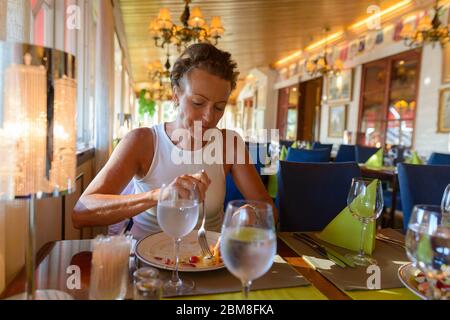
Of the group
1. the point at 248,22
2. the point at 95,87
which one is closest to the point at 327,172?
the point at 95,87

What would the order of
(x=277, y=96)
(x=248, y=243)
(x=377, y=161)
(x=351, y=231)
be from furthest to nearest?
(x=277, y=96) → (x=377, y=161) → (x=351, y=231) → (x=248, y=243)

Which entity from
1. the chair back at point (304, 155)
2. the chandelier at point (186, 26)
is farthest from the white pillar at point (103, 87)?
the chair back at point (304, 155)

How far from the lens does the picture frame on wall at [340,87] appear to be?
7012mm

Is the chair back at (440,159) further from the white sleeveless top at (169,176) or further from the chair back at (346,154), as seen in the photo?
the white sleeveless top at (169,176)

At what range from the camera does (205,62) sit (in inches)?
46.5

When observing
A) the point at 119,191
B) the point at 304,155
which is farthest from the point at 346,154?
the point at 119,191

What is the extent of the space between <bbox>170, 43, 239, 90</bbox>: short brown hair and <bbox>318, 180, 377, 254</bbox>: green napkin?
60 cm

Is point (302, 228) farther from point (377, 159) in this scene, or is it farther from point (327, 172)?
point (377, 159)

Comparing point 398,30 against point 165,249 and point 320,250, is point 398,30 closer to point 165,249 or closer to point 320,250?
point 320,250

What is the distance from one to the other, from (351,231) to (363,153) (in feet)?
12.5

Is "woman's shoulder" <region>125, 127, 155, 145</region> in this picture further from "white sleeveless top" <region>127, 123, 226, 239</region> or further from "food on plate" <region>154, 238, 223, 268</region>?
"food on plate" <region>154, 238, 223, 268</region>

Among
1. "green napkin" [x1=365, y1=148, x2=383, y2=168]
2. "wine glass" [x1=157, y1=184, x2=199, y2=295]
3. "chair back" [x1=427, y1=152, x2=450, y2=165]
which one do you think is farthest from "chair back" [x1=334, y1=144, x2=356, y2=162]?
"wine glass" [x1=157, y1=184, x2=199, y2=295]
